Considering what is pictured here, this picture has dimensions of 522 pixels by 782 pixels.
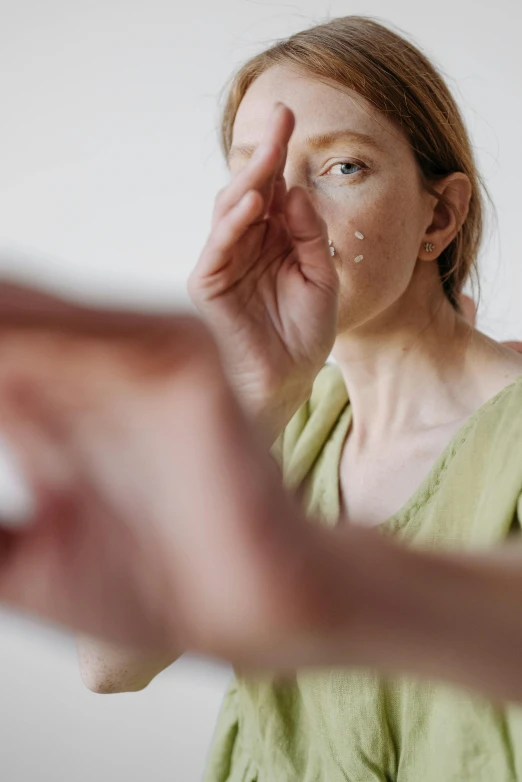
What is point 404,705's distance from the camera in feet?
2.50

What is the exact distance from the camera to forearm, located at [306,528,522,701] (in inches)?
11.8

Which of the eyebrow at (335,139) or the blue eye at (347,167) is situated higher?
the eyebrow at (335,139)

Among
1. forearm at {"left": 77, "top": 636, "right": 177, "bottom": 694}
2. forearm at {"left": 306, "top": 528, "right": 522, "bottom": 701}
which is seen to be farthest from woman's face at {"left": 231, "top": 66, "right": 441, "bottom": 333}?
forearm at {"left": 306, "top": 528, "right": 522, "bottom": 701}

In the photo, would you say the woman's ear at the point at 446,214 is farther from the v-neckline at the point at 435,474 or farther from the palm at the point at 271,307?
the palm at the point at 271,307

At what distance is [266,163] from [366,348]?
13.4 inches

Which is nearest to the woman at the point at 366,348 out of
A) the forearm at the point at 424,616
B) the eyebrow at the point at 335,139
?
the eyebrow at the point at 335,139

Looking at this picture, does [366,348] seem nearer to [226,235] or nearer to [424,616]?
[226,235]

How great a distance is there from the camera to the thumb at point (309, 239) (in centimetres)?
63

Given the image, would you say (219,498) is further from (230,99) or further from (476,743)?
(230,99)

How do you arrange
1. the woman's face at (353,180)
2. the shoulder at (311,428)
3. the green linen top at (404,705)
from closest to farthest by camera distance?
the green linen top at (404,705), the woman's face at (353,180), the shoulder at (311,428)

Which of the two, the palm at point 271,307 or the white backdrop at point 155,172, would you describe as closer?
the palm at point 271,307

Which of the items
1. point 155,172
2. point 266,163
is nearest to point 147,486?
point 266,163

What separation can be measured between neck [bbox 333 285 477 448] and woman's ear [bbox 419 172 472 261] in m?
0.04

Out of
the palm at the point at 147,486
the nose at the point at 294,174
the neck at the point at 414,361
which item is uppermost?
the nose at the point at 294,174
